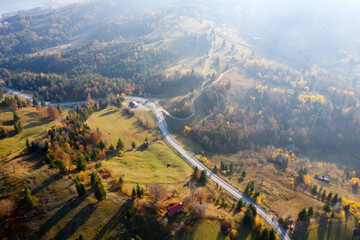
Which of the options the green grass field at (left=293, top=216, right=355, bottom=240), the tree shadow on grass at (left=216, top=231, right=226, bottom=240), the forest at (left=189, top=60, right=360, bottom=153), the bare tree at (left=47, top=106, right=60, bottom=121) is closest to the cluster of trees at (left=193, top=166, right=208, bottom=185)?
the tree shadow on grass at (left=216, top=231, right=226, bottom=240)

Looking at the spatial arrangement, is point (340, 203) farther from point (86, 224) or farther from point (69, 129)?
point (69, 129)

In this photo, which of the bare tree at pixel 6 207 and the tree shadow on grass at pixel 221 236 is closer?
the bare tree at pixel 6 207

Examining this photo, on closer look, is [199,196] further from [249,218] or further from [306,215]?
[306,215]

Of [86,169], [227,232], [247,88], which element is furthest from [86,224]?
[247,88]

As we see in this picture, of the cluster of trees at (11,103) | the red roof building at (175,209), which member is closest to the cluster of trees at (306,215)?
the red roof building at (175,209)

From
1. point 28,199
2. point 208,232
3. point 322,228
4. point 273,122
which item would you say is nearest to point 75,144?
point 28,199

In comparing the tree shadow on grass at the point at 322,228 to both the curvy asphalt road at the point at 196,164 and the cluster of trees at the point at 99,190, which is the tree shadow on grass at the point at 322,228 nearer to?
the curvy asphalt road at the point at 196,164
